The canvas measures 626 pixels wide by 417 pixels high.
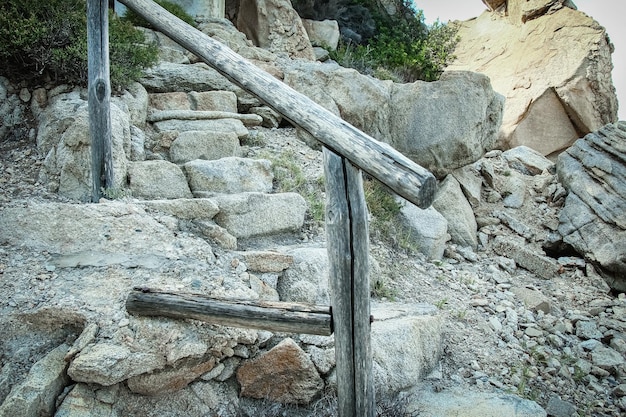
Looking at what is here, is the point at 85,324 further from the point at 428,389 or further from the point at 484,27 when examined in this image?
the point at 484,27

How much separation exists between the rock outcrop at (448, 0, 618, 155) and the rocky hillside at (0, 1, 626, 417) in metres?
4.04

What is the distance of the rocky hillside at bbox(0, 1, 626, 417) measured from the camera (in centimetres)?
350

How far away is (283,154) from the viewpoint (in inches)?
266

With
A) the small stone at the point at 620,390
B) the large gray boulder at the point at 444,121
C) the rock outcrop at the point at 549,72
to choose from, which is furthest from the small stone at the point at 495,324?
the rock outcrop at the point at 549,72

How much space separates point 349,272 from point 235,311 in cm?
90

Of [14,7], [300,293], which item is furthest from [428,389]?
[14,7]

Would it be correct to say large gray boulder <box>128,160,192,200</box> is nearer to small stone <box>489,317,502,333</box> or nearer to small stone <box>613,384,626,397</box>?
small stone <box>489,317,502,333</box>

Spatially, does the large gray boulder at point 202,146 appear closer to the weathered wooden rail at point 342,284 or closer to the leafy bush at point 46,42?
the leafy bush at point 46,42

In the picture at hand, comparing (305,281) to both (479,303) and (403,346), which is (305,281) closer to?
(403,346)

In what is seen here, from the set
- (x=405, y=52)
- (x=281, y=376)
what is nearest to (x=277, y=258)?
(x=281, y=376)

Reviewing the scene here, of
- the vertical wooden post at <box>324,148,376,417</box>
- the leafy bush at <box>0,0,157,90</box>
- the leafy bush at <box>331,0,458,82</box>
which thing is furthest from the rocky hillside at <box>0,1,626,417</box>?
the leafy bush at <box>331,0,458,82</box>

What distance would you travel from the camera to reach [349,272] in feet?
10.3

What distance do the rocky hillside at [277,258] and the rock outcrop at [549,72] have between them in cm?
404

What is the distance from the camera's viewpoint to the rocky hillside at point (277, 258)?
350 centimetres
